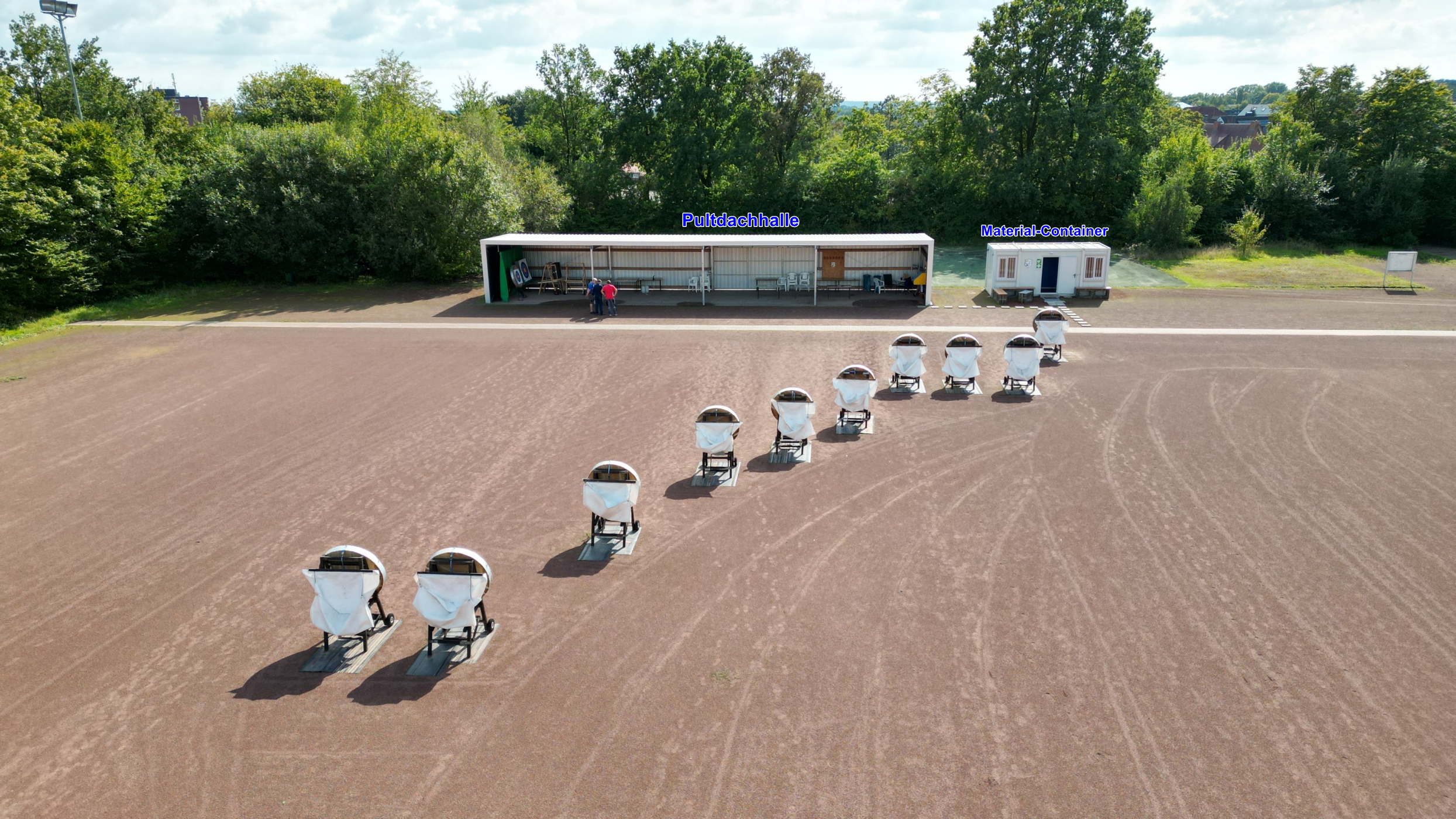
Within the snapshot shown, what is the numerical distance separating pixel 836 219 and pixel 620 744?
36.4 meters

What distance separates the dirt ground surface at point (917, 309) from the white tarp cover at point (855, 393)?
914 cm

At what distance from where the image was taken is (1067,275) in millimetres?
26703

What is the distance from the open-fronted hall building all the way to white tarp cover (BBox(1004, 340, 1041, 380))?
1036 cm

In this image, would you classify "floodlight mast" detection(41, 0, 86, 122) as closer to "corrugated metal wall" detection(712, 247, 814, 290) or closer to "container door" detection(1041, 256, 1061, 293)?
"corrugated metal wall" detection(712, 247, 814, 290)

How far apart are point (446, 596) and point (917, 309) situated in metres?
19.8

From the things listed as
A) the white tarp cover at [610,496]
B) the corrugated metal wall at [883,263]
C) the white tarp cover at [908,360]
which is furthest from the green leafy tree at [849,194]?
the white tarp cover at [610,496]

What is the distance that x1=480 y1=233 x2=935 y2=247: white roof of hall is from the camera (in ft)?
86.8

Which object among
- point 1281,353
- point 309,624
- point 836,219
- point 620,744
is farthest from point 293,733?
point 836,219

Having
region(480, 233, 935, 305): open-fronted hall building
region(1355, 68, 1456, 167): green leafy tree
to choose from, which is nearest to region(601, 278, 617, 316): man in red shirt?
region(480, 233, 935, 305): open-fronted hall building

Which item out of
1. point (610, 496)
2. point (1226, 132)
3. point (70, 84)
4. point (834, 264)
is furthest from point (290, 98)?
point (1226, 132)

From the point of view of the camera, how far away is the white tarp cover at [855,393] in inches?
581

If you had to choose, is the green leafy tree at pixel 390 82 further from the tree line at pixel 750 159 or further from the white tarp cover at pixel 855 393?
the white tarp cover at pixel 855 393

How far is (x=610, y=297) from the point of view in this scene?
24.9 meters

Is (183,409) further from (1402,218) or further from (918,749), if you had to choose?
(1402,218)
